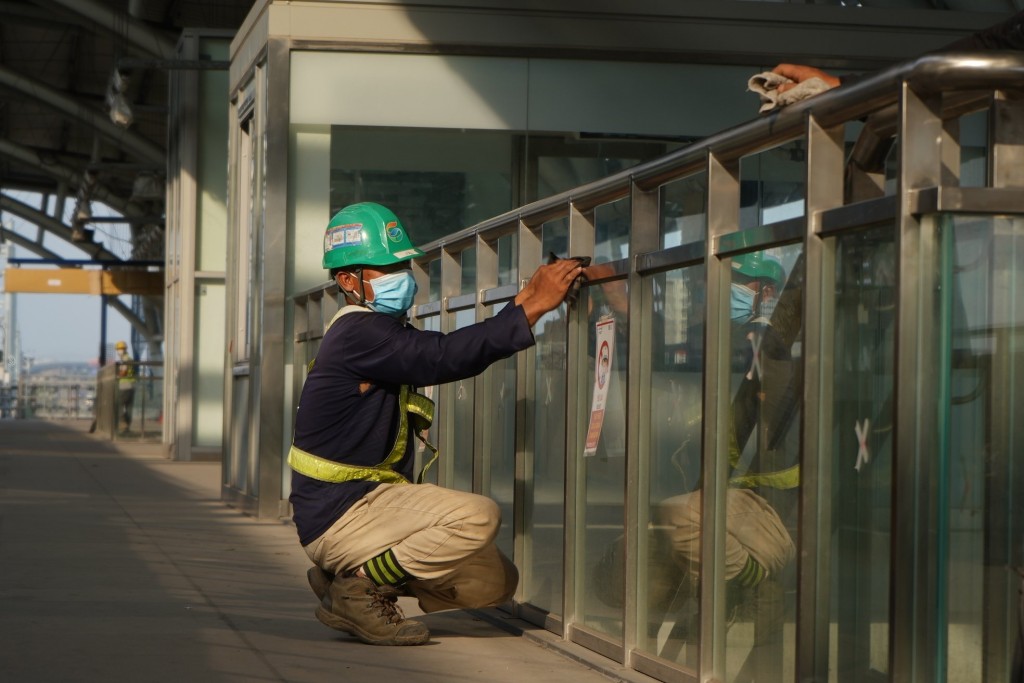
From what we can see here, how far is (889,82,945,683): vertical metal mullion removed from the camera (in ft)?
12.0

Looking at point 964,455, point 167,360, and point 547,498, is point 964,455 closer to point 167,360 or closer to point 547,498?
point 547,498

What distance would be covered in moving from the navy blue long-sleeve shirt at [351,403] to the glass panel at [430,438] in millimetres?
1652

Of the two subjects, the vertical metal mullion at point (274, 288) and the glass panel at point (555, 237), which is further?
the vertical metal mullion at point (274, 288)

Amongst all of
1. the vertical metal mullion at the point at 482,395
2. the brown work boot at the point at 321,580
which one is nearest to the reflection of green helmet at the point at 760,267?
the brown work boot at the point at 321,580

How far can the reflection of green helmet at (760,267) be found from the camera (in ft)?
14.6

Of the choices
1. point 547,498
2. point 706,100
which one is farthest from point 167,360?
point 547,498

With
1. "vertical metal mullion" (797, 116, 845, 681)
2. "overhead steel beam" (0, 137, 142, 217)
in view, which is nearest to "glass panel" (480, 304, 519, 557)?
"vertical metal mullion" (797, 116, 845, 681)

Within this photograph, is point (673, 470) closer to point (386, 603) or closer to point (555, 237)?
point (386, 603)

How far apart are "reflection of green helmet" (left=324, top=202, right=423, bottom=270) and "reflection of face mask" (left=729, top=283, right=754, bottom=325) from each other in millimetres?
1706

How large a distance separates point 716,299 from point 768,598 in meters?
0.90

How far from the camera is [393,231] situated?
20.3 feet

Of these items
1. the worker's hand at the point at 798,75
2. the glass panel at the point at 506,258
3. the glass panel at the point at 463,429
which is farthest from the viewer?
the glass panel at the point at 463,429

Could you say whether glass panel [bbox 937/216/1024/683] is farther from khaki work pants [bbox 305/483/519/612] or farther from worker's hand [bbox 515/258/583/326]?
khaki work pants [bbox 305/483/519/612]

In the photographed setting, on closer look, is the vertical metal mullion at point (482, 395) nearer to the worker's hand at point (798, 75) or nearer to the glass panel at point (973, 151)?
the worker's hand at point (798, 75)
